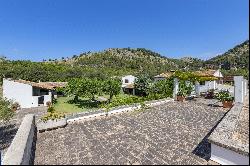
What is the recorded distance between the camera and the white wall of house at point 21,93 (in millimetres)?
43719

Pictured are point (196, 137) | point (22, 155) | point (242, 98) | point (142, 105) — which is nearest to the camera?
point (22, 155)

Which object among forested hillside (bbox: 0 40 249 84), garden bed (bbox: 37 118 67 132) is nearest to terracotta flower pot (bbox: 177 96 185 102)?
garden bed (bbox: 37 118 67 132)

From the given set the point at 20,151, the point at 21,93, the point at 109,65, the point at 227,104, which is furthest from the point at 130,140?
the point at 109,65

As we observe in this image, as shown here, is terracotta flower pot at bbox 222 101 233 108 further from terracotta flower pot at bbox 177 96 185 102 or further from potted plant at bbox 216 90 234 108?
terracotta flower pot at bbox 177 96 185 102

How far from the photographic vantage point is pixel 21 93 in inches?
1747

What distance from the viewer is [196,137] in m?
11.0

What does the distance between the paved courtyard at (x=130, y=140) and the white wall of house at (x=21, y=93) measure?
3191 cm

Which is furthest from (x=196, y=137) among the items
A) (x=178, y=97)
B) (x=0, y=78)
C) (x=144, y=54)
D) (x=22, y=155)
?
(x=144, y=54)

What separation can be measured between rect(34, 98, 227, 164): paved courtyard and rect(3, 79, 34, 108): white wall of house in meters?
31.9

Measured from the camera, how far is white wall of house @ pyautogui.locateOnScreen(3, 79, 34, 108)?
4372 cm

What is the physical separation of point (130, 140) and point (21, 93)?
126ft

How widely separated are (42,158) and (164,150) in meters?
4.44

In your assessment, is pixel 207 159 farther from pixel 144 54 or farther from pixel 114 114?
pixel 144 54

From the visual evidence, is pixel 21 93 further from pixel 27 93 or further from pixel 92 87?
pixel 92 87
